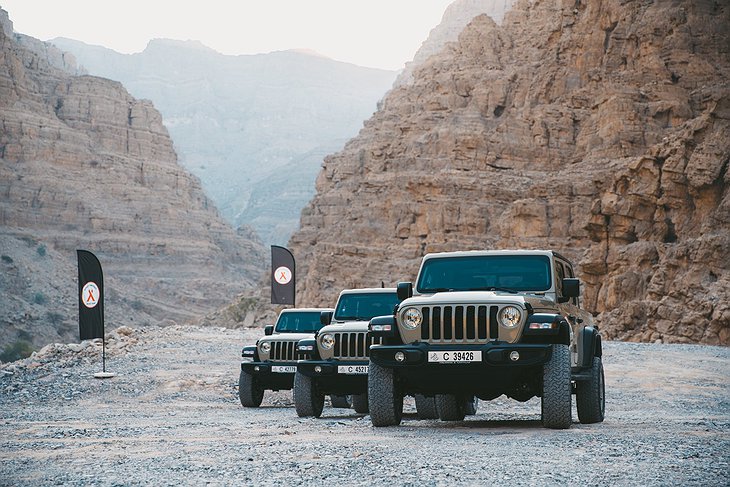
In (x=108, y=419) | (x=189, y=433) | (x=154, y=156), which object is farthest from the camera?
(x=154, y=156)

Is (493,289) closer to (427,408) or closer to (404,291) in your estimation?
(404,291)

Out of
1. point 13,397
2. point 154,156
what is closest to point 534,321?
point 13,397

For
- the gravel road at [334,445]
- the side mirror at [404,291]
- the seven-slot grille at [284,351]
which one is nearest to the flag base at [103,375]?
the gravel road at [334,445]

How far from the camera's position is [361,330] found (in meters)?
14.8

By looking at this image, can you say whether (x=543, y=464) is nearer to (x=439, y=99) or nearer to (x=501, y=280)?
(x=501, y=280)

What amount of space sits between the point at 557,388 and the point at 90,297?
17.1 meters

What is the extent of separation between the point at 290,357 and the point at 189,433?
623cm

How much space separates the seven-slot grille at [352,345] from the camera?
1475 cm

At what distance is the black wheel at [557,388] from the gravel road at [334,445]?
207mm

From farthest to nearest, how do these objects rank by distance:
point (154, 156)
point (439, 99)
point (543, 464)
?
point (154, 156)
point (439, 99)
point (543, 464)

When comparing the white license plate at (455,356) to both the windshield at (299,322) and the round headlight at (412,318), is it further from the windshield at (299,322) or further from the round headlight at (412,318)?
the windshield at (299,322)

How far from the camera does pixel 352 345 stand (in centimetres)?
1478

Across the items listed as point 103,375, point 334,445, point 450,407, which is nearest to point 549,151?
point 103,375

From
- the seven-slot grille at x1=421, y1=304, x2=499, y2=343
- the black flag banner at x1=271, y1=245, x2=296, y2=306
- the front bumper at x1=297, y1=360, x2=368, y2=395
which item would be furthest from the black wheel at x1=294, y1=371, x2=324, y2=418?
the black flag banner at x1=271, y1=245, x2=296, y2=306
